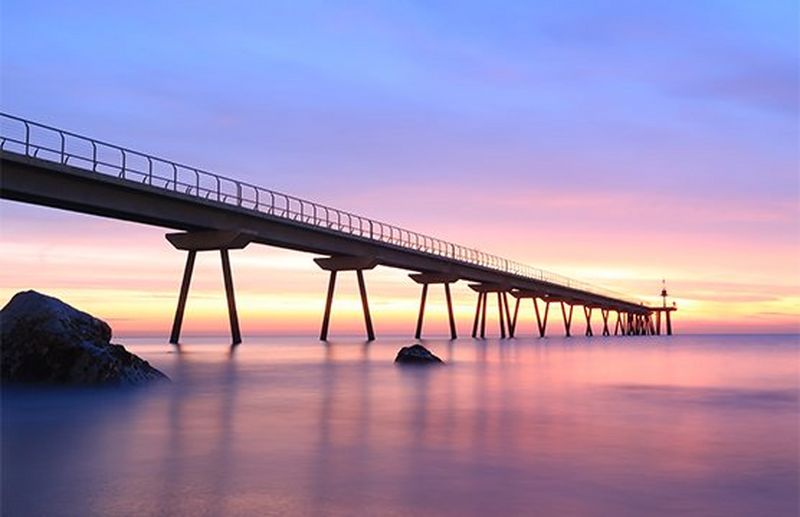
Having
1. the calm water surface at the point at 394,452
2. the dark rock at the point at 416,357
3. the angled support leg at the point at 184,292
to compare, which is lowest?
the calm water surface at the point at 394,452

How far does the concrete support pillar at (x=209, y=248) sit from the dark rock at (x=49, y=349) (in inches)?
1108

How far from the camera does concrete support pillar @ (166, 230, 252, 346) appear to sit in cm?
4903

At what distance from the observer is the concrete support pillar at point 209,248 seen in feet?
161

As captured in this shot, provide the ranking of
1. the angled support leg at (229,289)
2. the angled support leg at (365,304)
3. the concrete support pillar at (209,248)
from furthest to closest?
1. the angled support leg at (365,304)
2. the angled support leg at (229,289)
3. the concrete support pillar at (209,248)

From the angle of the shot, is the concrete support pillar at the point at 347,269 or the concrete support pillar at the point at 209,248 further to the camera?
the concrete support pillar at the point at 347,269

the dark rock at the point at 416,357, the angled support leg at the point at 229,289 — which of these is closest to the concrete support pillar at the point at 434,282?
the angled support leg at the point at 229,289

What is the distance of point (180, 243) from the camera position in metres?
50.3

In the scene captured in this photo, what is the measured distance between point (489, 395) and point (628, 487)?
11947mm

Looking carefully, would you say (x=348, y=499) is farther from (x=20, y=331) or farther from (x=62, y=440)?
(x=20, y=331)

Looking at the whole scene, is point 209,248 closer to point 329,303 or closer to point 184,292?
point 184,292

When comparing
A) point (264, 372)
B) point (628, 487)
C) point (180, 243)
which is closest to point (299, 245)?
point (180, 243)

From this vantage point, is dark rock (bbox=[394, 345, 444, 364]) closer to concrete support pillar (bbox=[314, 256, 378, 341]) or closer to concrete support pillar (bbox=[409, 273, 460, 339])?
concrete support pillar (bbox=[314, 256, 378, 341])

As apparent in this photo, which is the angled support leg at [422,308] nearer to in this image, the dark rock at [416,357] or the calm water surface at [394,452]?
the dark rock at [416,357]

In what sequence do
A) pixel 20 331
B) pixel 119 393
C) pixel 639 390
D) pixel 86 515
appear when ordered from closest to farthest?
pixel 86 515 → pixel 119 393 → pixel 20 331 → pixel 639 390
